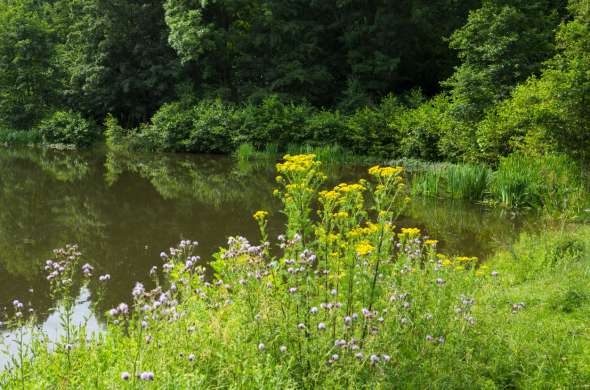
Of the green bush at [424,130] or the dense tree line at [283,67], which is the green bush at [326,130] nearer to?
the dense tree line at [283,67]

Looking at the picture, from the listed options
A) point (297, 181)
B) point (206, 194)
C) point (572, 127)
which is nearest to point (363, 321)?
point (297, 181)

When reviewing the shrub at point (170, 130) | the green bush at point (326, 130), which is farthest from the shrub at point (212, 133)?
the green bush at point (326, 130)

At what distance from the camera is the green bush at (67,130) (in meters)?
22.9

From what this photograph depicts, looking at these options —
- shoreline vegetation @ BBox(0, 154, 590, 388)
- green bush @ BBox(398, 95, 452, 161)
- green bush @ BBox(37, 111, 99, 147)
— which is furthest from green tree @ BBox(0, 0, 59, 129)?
shoreline vegetation @ BBox(0, 154, 590, 388)

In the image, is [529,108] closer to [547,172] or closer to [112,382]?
[547,172]

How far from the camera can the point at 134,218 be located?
9.73 m

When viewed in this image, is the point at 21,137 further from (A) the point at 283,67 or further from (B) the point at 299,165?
(B) the point at 299,165

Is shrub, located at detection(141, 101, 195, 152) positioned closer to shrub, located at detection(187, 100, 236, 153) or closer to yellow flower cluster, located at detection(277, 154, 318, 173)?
shrub, located at detection(187, 100, 236, 153)

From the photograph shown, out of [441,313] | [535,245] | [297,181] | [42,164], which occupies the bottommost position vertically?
[42,164]

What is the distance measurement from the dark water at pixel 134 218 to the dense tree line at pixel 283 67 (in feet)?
10.1

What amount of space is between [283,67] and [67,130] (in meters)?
9.45

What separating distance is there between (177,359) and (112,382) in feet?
1.56

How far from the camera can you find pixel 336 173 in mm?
14773

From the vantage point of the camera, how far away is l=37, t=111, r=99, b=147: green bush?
75.2 feet
